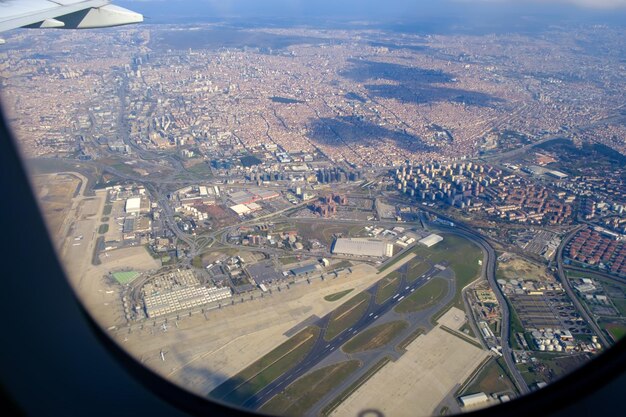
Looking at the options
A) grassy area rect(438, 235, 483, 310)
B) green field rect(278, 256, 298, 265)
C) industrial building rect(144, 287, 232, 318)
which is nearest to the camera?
industrial building rect(144, 287, 232, 318)

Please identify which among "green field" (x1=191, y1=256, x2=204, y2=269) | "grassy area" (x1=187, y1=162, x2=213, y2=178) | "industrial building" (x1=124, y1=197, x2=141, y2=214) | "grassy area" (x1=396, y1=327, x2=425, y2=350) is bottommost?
"grassy area" (x1=187, y1=162, x2=213, y2=178)

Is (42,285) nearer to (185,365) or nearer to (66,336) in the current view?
(66,336)

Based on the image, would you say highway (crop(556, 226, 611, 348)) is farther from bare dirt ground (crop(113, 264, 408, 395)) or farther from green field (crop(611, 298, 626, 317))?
bare dirt ground (crop(113, 264, 408, 395))

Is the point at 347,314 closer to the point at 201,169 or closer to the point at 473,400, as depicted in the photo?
the point at 473,400

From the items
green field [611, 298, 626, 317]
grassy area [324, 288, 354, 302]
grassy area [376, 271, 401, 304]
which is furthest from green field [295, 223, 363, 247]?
green field [611, 298, 626, 317]

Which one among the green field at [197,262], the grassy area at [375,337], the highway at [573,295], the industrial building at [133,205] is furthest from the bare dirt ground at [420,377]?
the industrial building at [133,205]

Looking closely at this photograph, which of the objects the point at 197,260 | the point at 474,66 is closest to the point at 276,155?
the point at 197,260

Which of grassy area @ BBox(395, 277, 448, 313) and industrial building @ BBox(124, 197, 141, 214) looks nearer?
grassy area @ BBox(395, 277, 448, 313)
